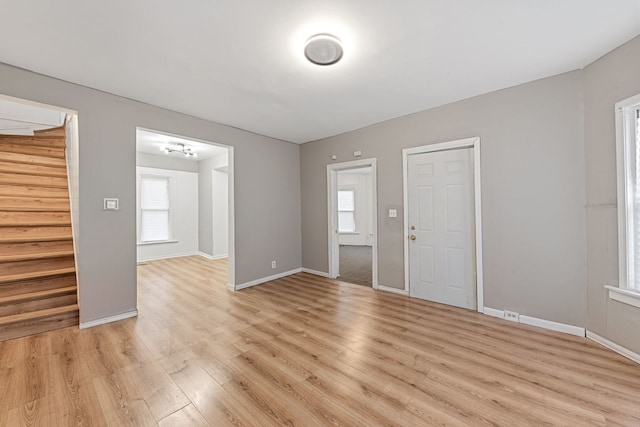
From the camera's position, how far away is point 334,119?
12.4 ft

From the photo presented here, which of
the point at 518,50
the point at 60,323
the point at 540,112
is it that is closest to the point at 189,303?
the point at 60,323

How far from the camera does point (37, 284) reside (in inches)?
116

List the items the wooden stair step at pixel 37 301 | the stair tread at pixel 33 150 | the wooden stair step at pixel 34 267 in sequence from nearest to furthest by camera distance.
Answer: the wooden stair step at pixel 37 301, the wooden stair step at pixel 34 267, the stair tread at pixel 33 150

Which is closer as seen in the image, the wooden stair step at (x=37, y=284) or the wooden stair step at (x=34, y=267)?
the wooden stair step at (x=37, y=284)

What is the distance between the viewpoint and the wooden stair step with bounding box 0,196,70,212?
11.5ft

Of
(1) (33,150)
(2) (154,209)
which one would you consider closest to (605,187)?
(1) (33,150)

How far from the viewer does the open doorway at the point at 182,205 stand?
634 cm

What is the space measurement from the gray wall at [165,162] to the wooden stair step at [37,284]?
3.88 meters

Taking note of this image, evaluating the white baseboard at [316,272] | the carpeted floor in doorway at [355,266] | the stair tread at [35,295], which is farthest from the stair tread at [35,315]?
the carpeted floor in doorway at [355,266]

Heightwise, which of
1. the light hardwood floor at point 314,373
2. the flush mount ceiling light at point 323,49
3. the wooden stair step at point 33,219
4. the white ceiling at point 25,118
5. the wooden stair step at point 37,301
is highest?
the white ceiling at point 25,118

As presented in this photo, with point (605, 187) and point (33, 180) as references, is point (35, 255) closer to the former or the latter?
point (33, 180)

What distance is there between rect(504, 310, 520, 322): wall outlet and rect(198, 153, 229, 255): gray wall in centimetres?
627

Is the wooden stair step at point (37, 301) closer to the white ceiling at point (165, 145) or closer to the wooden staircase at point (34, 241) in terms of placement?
the wooden staircase at point (34, 241)

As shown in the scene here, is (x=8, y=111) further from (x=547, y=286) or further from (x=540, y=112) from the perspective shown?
(x=547, y=286)
